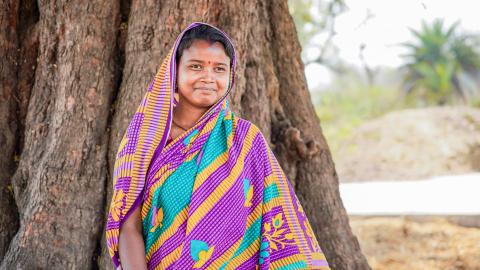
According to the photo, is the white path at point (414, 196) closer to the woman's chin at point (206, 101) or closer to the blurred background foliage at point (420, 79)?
the woman's chin at point (206, 101)

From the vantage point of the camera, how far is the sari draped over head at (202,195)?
230cm

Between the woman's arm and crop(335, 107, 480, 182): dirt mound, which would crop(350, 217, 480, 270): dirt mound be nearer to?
the woman's arm

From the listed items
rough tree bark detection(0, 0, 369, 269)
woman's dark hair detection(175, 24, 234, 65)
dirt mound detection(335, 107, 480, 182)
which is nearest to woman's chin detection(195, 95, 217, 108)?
woman's dark hair detection(175, 24, 234, 65)

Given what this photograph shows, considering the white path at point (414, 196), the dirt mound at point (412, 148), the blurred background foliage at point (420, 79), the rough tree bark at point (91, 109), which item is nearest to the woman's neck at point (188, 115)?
the rough tree bark at point (91, 109)

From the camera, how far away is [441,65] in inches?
926

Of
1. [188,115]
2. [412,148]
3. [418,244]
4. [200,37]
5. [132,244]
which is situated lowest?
[418,244]

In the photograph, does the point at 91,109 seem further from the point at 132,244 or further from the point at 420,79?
the point at 420,79

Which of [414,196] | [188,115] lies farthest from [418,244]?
[188,115]

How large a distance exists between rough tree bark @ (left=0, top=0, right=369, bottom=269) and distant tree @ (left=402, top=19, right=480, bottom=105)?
64.5ft

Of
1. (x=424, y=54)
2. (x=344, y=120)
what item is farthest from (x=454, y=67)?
(x=344, y=120)

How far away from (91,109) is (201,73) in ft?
4.14

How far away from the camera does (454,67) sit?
2397 centimetres

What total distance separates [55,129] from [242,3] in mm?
1216

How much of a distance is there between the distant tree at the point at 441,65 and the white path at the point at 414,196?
38.9ft
